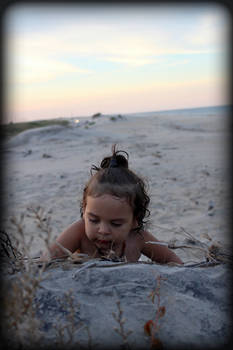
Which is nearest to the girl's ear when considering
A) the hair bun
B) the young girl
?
the young girl

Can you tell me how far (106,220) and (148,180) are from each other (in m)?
3.95

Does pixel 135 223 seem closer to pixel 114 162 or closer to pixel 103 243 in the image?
pixel 103 243

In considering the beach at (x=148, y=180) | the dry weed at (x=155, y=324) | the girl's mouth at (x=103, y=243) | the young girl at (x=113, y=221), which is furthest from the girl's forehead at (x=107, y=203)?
the dry weed at (x=155, y=324)

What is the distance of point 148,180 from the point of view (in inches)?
246

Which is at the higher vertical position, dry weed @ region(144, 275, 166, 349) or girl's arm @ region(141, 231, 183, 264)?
dry weed @ region(144, 275, 166, 349)

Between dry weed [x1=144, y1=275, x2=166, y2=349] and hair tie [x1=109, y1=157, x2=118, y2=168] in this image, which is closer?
dry weed [x1=144, y1=275, x2=166, y2=349]

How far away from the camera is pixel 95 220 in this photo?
94.4 inches

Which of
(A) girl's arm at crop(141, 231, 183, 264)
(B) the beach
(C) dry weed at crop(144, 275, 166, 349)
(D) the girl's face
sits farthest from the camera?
(B) the beach

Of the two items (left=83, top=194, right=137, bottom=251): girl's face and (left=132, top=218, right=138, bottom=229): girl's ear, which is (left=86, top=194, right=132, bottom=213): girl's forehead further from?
(left=132, top=218, right=138, bottom=229): girl's ear

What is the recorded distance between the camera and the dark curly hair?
247 cm

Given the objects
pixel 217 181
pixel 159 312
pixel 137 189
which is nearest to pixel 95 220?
Answer: pixel 137 189

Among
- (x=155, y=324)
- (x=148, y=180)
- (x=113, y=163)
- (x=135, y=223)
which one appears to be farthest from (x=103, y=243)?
(x=148, y=180)

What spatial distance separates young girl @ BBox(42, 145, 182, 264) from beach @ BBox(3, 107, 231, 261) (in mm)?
368

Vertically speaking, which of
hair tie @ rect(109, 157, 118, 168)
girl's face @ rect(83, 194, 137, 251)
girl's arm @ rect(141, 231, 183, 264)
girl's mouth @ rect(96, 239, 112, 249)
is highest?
hair tie @ rect(109, 157, 118, 168)
